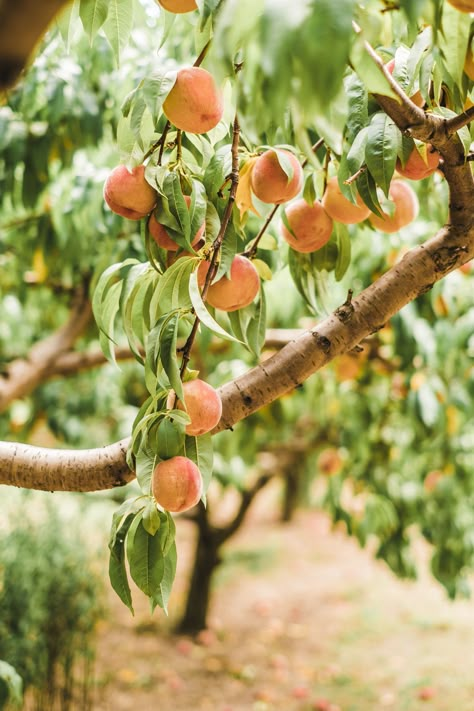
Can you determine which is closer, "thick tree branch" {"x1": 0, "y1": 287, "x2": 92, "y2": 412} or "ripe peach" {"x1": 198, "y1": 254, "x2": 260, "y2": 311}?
"ripe peach" {"x1": 198, "y1": 254, "x2": 260, "y2": 311}

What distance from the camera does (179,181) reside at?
29.2 inches

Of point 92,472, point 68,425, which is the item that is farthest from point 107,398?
point 92,472

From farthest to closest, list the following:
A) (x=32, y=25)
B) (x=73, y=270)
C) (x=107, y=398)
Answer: (x=107, y=398), (x=73, y=270), (x=32, y=25)

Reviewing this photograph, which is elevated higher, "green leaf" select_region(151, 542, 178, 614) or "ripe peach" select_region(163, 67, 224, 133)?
"ripe peach" select_region(163, 67, 224, 133)

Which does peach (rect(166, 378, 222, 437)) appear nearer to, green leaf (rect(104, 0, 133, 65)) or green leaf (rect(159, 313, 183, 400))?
green leaf (rect(159, 313, 183, 400))

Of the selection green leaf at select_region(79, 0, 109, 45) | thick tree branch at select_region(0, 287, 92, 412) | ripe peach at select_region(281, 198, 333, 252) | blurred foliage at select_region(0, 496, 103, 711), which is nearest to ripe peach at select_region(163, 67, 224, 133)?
green leaf at select_region(79, 0, 109, 45)

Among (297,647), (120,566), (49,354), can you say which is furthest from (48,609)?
(120,566)

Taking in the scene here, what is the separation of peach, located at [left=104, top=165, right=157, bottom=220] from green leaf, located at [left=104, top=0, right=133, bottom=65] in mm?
153

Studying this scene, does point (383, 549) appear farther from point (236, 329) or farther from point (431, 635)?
point (431, 635)

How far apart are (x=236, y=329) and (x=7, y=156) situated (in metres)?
1.05

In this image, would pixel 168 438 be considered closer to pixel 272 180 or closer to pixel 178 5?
pixel 272 180

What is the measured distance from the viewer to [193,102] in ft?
2.22

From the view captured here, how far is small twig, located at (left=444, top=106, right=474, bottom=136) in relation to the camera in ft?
2.21

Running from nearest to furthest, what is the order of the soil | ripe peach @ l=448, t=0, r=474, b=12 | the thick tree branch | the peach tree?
1. ripe peach @ l=448, t=0, r=474, b=12
2. the peach tree
3. the thick tree branch
4. the soil
